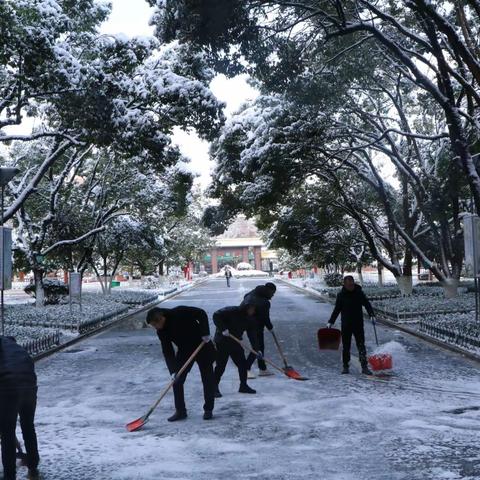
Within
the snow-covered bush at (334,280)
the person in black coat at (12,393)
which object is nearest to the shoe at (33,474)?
the person in black coat at (12,393)

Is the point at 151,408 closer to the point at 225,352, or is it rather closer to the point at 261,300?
the point at 225,352

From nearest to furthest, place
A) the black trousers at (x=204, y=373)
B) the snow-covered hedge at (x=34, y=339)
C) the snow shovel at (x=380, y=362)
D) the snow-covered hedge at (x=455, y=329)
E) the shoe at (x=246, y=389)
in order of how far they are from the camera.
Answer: the black trousers at (x=204, y=373), the shoe at (x=246, y=389), the snow shovel at (x=380, y=362), the snow-covered hedge at (x=455, y=329), the snow-covered hedge at (x=34, y=339)

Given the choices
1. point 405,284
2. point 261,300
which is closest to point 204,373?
point 261,300

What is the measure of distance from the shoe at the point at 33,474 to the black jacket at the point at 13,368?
75 cm

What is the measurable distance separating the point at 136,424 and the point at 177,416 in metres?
0.57

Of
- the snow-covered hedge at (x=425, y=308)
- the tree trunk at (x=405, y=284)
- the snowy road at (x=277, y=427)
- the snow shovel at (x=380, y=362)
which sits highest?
the tree trunk at (x=405, y=284)

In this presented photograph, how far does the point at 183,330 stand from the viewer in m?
7.03

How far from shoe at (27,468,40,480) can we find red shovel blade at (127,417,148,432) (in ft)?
5.01

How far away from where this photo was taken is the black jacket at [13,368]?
484 cm

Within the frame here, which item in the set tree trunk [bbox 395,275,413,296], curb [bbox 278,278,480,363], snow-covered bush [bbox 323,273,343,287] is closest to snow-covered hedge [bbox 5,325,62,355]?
curb [bbox 278,278,480,363]

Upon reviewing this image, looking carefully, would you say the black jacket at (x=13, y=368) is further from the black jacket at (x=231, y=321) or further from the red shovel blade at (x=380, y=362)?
the red shovel blade at (x=380, y=362)

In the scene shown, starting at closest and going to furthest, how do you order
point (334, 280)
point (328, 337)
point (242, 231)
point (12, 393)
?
point (12, 393), point (328, 337), point (334, 280), point (242, 231)

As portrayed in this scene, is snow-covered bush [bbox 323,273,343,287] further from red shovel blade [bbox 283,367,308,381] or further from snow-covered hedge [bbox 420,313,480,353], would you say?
red shovel blade [bbox 283,367,308,381]

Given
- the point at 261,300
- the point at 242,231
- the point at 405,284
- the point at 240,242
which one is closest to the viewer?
the point at 261,300
